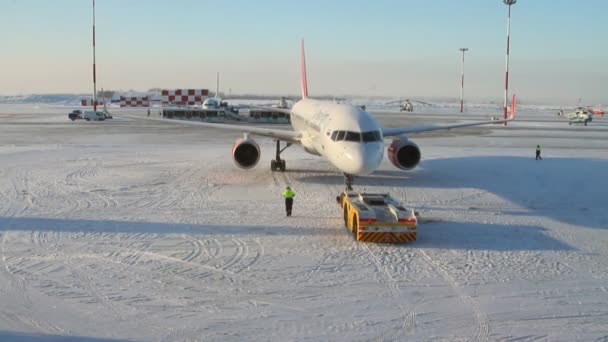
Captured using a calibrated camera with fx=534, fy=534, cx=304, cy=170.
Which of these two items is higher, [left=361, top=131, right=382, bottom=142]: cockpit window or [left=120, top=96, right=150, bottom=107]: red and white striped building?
[left=120, top=96, right=150, bottom=107]: red and white striped building

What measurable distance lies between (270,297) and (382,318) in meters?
2.15

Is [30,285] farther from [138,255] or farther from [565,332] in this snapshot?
[565,332]

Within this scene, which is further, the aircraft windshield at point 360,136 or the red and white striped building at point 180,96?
the red and white striped building at point 180,96

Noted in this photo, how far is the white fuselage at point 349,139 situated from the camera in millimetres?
16641

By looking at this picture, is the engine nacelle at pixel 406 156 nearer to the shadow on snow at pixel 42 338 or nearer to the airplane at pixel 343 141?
the airplane at pixel 343 141

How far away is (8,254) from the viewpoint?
12.2 metres

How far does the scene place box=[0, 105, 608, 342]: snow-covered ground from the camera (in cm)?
883

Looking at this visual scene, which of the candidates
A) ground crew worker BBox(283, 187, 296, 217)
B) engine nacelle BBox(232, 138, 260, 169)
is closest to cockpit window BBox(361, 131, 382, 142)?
ground crew worker BBox(283, 187, 296, 217)

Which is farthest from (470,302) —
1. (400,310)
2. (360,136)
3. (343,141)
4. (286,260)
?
(343,141)

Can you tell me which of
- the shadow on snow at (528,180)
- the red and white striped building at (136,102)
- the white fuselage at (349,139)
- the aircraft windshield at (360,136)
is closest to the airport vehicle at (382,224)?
the white fuselage at (349,139)

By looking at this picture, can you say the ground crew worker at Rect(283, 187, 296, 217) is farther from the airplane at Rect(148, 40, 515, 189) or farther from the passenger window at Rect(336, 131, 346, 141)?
the passenger window at Rect(336, 131, 346, 141)

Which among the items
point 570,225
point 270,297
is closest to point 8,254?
point 270,297

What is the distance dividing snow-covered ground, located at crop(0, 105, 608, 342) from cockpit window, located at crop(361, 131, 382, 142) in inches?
102

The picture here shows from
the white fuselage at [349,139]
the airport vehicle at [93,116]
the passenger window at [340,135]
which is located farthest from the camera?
the airport vehicle at [93,116]
